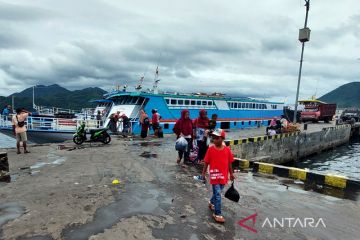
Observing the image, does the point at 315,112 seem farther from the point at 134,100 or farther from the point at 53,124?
the point at 53,124

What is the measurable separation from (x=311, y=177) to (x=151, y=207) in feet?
17.9

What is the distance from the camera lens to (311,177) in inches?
343

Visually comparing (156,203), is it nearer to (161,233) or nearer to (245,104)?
(161,233)

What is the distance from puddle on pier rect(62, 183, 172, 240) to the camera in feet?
14.7

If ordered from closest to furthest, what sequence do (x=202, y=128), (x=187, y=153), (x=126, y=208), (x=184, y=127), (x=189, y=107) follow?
(x=126, y=208)
(x=202, y=128)
(x=184, y=127)
(x=187, y=153)
(x=189, y=107)

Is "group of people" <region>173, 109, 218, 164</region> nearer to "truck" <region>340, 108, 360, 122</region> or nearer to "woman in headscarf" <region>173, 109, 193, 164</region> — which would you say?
"woman in headscarf" <region>173, 109, 193, 164</region>

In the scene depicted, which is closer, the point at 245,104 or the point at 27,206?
the point at 27,206

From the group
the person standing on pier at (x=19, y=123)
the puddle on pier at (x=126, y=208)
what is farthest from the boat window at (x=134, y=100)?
the puddle on pier at (x=126, y=208)

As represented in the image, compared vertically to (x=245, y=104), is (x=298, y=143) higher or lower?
lower

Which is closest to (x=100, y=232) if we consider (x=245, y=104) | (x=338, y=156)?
(x=338, y=156)

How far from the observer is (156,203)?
5926mm

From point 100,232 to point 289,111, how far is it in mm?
41102

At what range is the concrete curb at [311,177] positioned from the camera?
7965mm

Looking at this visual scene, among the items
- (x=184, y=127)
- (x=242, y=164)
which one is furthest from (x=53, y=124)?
(x=242, y=164)
